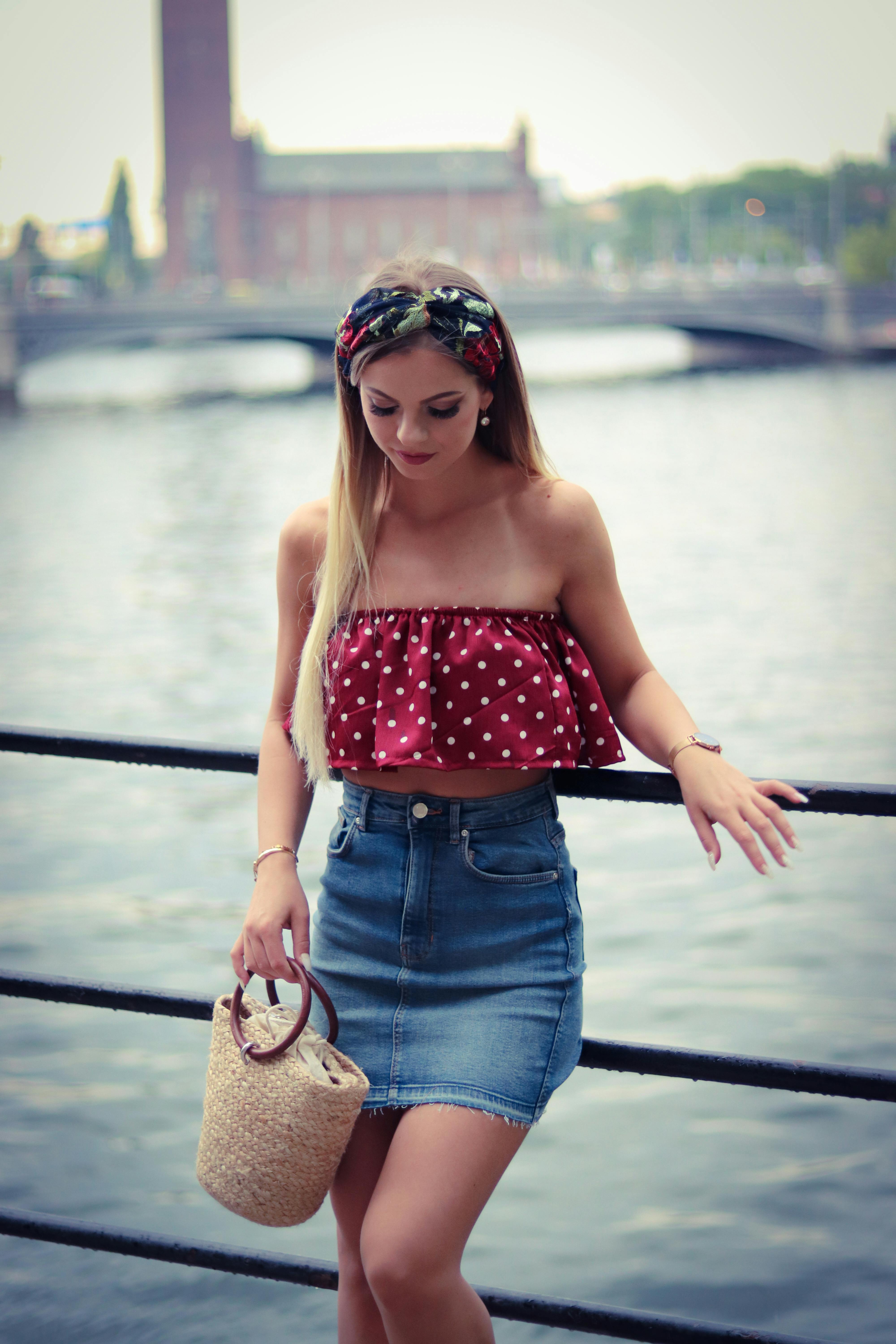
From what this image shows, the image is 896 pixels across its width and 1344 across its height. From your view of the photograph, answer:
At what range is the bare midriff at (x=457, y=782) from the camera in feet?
5.45

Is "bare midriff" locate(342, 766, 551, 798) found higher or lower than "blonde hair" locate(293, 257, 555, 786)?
lower

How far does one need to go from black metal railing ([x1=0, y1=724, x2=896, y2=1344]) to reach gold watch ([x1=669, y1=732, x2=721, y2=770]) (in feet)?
0.11

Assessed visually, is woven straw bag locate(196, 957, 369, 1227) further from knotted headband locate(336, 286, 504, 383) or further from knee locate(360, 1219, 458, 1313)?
knotted headband locate(336, 286, 504, 383)

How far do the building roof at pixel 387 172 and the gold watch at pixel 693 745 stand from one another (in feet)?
301

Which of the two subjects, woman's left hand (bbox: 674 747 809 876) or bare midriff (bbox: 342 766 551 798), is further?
bare midriff (bbox: 342 766 551 798)

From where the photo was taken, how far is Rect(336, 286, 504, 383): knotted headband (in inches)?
63.2

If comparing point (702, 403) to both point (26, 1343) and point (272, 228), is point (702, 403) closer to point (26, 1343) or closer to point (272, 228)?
point (26, 1343)

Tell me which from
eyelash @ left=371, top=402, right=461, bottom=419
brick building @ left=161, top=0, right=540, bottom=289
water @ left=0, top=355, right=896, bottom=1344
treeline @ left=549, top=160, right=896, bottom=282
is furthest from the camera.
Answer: treeline @ left=549, top=160, right=896, bottom=282

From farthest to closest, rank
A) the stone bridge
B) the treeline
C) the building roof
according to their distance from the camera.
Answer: the building roof, the treeline, the stone bridge

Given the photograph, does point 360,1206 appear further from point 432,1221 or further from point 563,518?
point 563,518

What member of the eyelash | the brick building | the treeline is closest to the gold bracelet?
the eyelash

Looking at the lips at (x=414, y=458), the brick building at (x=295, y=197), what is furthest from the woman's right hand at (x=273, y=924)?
the brick building at (x=295, y=197)

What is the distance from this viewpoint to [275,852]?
5.72ft

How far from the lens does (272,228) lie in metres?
88.2
